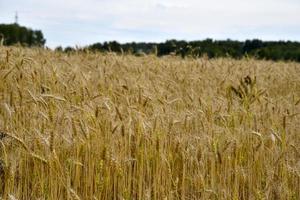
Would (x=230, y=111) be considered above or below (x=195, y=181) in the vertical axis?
above

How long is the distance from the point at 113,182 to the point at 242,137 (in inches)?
40.6

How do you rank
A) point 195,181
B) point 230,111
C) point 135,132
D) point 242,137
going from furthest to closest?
point 230,111, point 242,137, point 135,132, point 195,181

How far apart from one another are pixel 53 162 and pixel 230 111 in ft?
5.85

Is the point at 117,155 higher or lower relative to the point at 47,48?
lower

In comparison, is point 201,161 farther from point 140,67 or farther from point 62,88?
point 140,67

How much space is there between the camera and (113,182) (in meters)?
2.69

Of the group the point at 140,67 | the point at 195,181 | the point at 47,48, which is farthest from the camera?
the point at 47,48

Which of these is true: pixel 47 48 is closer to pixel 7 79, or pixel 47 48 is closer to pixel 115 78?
pixel 115 78

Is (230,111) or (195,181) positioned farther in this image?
(230,111)

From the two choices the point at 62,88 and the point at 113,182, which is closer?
the point at 113,182

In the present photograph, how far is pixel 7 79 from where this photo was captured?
4.34 m

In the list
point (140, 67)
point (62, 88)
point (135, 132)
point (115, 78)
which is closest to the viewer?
point (135, 132)

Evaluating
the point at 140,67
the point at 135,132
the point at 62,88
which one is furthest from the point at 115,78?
the point at 135,132

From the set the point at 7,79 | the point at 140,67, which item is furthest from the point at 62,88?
the point at 140,67
